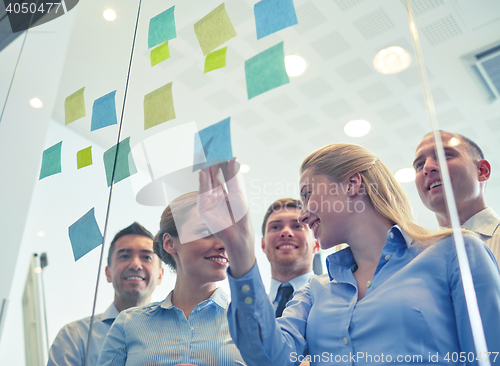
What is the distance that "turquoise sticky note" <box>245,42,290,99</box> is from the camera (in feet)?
3.23

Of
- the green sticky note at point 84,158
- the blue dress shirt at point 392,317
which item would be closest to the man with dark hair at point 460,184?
the blue dress shirt at point 392,317

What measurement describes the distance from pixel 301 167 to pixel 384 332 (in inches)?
20.9

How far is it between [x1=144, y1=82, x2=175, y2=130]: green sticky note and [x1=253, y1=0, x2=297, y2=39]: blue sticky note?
335mm

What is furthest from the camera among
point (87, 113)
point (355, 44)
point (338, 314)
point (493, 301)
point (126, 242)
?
point (87, 113)

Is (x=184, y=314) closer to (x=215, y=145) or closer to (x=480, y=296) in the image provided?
(x=215, y=145)

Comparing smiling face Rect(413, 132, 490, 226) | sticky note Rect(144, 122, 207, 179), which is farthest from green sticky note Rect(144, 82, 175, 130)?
smiling face Rect(413, 132, 490, 226)

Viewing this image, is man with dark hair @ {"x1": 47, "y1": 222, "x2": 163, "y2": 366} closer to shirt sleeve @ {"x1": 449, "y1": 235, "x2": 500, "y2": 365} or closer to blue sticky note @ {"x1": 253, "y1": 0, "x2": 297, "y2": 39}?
blue sticky note @ {"x1": 253, "y1": 0, "x2": 297, "y2": 39}

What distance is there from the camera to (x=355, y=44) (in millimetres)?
1318

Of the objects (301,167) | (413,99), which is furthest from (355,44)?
(301,167)

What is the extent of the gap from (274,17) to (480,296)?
2.83 feet

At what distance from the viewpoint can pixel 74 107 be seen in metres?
1.54

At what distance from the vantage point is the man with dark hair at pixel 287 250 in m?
1.26

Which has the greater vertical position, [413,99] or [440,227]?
[413,99]

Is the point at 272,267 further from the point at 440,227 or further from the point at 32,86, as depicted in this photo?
the point at 32,86
